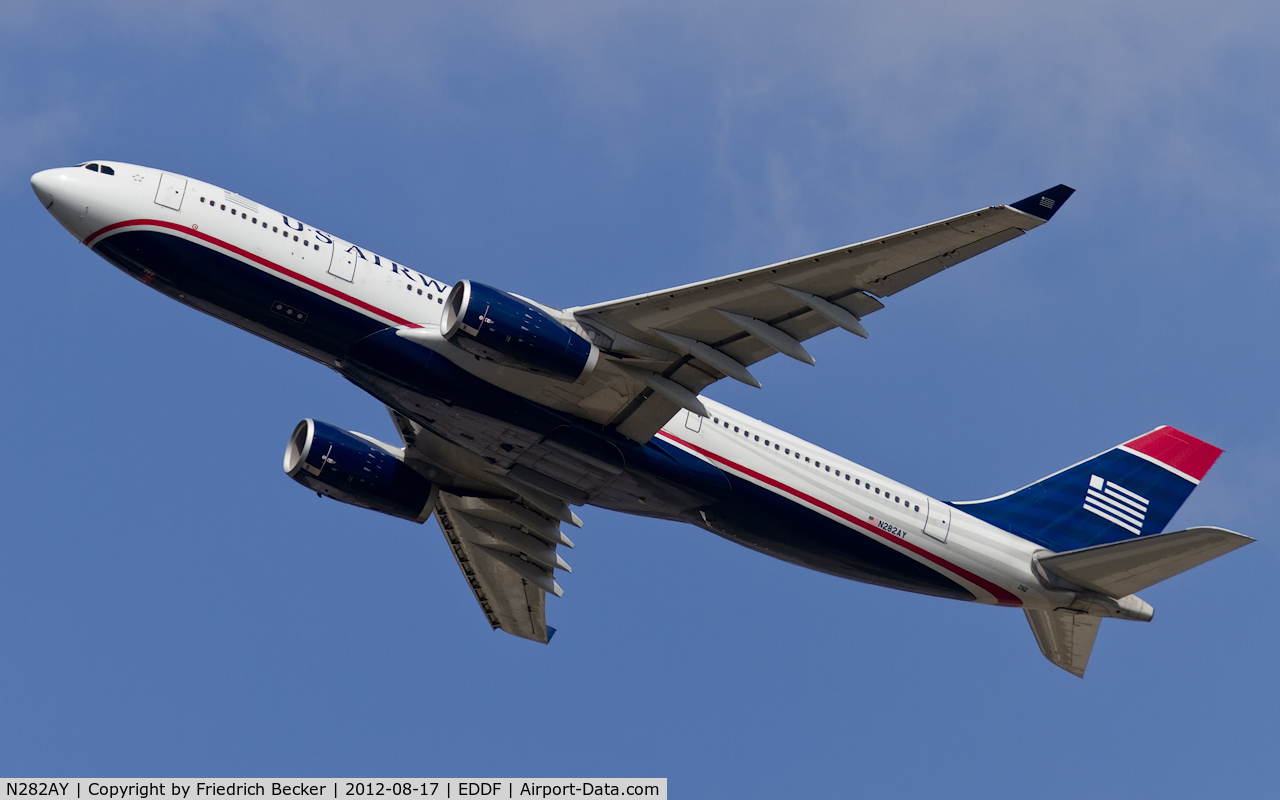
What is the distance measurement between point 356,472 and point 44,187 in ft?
34.9

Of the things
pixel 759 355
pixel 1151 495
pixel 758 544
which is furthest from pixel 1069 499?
pixel 759 355

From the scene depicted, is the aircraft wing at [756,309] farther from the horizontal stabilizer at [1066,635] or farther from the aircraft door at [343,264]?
the horizontal stabilizer at [1066,635]

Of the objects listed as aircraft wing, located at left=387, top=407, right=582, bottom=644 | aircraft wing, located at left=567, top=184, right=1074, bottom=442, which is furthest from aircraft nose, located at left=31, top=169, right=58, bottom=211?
aircraft wing, located at left=567, top=184, right=1074, bottom=442

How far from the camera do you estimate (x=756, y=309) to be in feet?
95.0

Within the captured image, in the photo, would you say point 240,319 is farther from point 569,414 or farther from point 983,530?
point 983,530

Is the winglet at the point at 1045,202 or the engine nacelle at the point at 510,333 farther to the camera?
the engine nacelle at the point at 510,333

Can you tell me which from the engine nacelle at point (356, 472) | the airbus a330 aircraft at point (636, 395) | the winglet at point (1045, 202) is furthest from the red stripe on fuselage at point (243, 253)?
the winglet at point (1045, 202)

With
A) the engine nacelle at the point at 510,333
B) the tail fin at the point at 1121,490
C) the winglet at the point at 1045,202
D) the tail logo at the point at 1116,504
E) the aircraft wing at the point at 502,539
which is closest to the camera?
the winglet at the point at 1045,202

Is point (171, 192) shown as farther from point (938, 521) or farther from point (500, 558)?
point (938, 521)

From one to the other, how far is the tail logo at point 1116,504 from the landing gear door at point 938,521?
4.97 m

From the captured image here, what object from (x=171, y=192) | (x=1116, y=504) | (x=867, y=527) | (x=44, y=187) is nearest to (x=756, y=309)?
(x=867, y=527)
